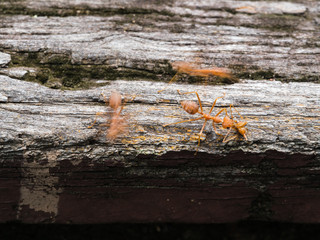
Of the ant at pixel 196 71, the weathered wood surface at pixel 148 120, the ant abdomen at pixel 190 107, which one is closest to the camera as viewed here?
the weathered wood surface at pixel 148 120

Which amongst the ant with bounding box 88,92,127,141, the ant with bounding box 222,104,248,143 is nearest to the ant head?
the ant with bounding box 88,92,127,141

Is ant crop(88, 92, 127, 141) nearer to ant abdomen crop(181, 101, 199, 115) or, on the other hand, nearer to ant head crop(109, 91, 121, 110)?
ant head crop(109, 91, 121, 110)

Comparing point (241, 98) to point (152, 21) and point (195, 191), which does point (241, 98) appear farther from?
point (152, 21)

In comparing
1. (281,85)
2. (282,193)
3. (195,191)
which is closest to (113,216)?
(195,191)

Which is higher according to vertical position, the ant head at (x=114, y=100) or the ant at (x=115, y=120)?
the ant head at (x=114, y=100)

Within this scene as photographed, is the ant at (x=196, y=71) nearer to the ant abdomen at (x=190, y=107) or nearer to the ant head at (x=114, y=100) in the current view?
the ant abdomen at (x=190, y=107)

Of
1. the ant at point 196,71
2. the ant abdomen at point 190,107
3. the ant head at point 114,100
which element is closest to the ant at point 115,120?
the ant head at point 114,100
